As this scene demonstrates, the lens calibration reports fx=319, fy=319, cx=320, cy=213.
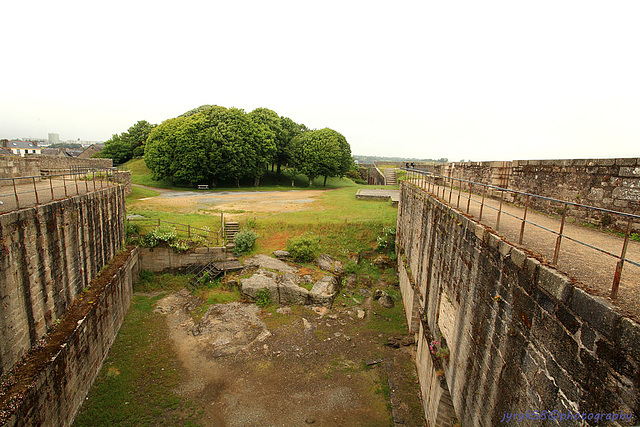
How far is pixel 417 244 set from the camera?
1246 cm

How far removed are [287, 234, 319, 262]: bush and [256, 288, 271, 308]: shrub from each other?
3.32 metres

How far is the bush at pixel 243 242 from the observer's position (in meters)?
17.8

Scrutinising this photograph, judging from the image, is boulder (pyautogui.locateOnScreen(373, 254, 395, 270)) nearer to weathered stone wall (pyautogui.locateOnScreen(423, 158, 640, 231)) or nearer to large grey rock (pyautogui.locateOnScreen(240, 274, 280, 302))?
large grey rock (pyautogui.locateOnScreen(240, 274, 280, 302))

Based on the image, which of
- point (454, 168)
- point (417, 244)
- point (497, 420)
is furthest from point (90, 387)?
point (454, 168)

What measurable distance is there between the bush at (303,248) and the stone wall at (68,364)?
813cm

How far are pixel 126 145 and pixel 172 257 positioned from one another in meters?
42.3

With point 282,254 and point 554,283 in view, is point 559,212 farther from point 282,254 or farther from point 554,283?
point 282,254

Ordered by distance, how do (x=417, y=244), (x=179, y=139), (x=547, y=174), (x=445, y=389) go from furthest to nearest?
(x=179, y=139), (x=417, y=244), (x=547, y=174), (x=445, y=389)

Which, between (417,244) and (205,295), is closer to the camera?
(417,244)

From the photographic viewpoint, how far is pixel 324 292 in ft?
47.9

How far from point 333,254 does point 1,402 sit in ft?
46.7

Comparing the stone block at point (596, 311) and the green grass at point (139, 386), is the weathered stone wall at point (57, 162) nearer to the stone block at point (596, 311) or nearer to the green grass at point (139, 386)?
the green grass at point (139, 386)

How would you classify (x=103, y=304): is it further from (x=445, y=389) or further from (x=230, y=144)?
(x=230, y=144)

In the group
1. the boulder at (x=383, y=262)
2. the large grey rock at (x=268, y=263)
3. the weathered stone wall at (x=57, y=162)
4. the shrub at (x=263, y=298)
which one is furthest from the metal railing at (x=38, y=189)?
the boulder at (x=383, y=262)
